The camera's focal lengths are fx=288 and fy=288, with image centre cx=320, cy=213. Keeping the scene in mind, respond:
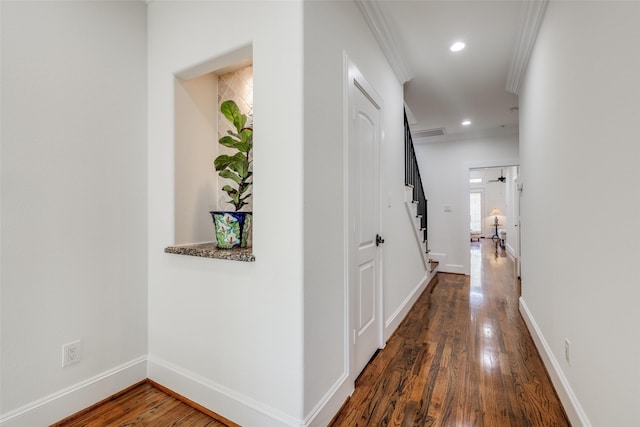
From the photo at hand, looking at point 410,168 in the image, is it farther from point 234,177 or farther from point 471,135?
point 234,177

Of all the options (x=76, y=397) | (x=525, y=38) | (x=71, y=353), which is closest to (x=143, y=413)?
(x=76, y=397)

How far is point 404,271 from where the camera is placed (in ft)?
10.8

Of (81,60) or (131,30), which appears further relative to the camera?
(131,30)

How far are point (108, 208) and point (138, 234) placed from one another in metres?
0.25

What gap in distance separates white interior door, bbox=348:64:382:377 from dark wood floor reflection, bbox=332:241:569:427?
0.81 ft

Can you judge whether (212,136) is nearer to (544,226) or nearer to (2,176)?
(2,176)

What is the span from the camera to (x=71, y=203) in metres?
1.68

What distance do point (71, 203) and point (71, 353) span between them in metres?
0.87

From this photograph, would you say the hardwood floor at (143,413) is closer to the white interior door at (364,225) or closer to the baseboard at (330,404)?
the baseboard at (330,404)

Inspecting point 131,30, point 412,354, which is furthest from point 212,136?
point 412,354

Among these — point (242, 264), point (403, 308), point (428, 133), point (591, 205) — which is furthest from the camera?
point (428, 133)

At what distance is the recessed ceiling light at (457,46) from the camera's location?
2.65 m

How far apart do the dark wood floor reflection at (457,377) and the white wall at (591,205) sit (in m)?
0.18

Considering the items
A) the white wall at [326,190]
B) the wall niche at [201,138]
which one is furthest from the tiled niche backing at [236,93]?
the white wall at [326,190]
